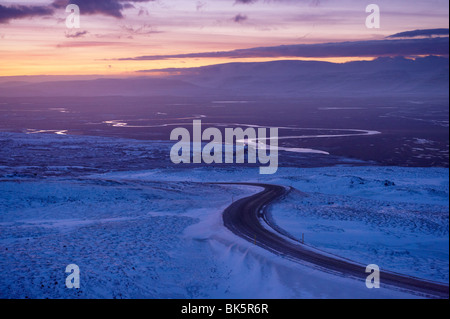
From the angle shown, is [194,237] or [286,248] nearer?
[286,248]

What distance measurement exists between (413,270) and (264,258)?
7784mm

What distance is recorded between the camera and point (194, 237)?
85.4 feet

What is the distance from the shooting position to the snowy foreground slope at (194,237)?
18375 mm

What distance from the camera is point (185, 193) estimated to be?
133ft

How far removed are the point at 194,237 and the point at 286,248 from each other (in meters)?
6.15

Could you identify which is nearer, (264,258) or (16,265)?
(16,265)

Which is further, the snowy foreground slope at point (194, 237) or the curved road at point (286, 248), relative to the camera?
the curved road at point (286, 248)

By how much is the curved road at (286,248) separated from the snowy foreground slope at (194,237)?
0.90 meters

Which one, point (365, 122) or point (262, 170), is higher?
point (365, 122)

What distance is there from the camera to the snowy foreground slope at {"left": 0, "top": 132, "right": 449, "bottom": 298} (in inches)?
723

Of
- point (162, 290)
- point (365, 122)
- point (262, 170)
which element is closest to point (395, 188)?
point (262, 170)

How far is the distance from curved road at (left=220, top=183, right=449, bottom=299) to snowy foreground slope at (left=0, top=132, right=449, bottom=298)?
90 centimetres
